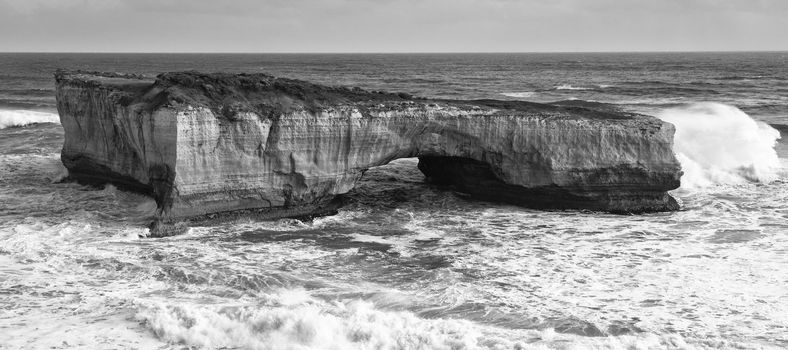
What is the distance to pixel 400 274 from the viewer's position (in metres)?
10.6

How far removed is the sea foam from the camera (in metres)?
17.6

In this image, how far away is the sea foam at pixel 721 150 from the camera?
57.7 feet

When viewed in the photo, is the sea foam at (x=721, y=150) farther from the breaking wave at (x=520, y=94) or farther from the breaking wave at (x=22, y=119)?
the breaking wave at (x=22, y=119)

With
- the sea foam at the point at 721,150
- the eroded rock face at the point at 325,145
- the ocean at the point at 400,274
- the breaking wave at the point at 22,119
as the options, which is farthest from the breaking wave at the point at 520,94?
the eroded rock face at the point at 325,145

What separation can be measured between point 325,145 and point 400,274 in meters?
3.91

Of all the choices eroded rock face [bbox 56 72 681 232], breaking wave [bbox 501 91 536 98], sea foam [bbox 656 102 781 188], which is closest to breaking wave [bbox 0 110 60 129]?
eroded rock face [bbox 56 72 681 232]

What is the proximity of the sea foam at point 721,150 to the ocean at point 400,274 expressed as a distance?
277 mm

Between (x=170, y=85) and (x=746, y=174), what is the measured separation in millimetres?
13278

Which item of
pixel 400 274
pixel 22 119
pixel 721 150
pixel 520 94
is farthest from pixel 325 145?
pixel 520 94

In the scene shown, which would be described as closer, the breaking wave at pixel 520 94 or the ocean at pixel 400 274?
the ocean at pixel 400 274

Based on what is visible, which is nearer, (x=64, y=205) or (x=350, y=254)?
(x=350, y=254)

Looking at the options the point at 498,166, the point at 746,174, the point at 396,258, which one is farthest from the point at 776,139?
the point at 396,258

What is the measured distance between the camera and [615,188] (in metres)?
14.6

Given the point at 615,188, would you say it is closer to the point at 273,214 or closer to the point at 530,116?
the point at 530,116
